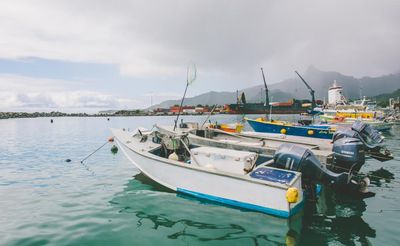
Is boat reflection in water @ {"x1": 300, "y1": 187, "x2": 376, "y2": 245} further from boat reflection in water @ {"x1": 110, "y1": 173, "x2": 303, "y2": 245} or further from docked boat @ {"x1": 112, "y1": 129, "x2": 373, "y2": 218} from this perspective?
docked boat @ {"x1": 112, "y1": 129, "x2": 373, "y2": 218}

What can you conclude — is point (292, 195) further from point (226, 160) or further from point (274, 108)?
point (274, 108)

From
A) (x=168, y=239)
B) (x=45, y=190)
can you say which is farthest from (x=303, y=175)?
(x=45, y=190)

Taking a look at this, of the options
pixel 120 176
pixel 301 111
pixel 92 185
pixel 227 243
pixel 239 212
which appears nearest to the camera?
pixel 227 243

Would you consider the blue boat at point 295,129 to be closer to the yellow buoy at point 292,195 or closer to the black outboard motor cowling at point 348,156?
the black outboard motor cowling at point 348,156

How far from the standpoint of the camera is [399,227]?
7000mm

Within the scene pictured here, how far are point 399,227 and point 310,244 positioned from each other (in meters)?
2.91

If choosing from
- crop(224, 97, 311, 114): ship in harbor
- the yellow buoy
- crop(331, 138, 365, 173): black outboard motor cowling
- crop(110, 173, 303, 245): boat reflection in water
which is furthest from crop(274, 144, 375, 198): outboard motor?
crop(224, 97, 311, 114): ship in harbor

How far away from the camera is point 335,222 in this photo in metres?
7.42

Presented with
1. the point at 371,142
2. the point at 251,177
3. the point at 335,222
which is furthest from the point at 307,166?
the point at 371,142

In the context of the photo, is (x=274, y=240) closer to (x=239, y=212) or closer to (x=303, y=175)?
(x=239, y=212)

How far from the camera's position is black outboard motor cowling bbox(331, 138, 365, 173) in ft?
31.6

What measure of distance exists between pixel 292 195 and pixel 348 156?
474cm

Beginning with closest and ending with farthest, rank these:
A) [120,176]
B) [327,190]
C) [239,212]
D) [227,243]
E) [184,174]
A: [227,243], [239,212], [184,174], [327,190], [120,176]

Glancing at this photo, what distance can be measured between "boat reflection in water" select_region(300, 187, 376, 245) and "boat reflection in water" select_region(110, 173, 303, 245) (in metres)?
0.34
